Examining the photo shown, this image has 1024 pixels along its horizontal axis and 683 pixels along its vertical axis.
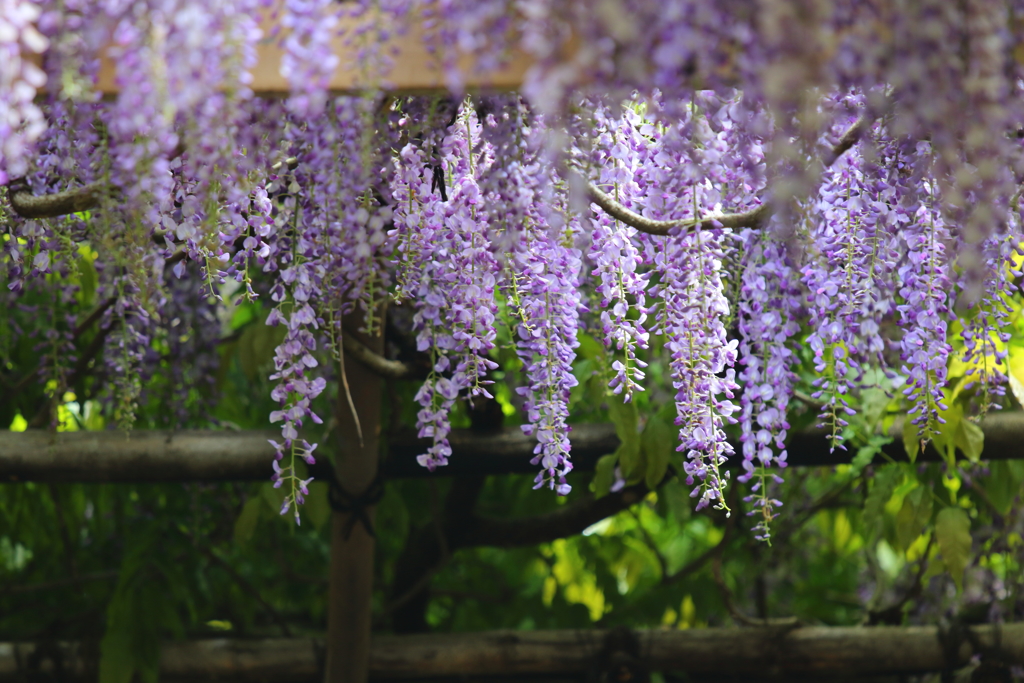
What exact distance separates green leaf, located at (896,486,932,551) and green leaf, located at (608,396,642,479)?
2.22 feet

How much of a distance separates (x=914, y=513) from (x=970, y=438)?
13.2 inches

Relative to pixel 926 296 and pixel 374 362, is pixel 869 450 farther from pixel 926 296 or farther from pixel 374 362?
pixel 374 362

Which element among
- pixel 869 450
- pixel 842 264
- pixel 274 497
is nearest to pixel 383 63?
pixel 842 264

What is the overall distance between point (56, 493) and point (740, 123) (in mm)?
2296

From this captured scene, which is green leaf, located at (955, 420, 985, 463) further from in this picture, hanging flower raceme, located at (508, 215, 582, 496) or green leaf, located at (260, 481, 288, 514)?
green leaf, located at (260, 481, 288, 514)

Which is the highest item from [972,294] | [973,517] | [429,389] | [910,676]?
[972,294]

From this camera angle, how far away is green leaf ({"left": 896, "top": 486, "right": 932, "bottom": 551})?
83.8 inches

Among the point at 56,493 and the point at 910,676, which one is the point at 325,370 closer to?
the point at 56,493

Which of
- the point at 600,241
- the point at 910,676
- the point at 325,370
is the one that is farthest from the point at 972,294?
the point at 910,676

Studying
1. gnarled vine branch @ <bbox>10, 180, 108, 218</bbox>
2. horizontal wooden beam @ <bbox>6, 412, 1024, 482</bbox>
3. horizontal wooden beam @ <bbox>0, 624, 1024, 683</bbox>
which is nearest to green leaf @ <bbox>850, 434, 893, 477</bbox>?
horizontal wooden beam @ <bbox>6, 412, 1024, 482</bbox>

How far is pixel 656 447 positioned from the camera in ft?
6.65

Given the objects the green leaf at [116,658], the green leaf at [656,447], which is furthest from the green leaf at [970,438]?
the green leaf at [116,658]

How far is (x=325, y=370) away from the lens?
8.33 ft

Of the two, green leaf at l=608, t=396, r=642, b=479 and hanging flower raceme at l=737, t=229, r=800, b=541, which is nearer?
hanging flower raceme at l=737, t=229, r=800, b=541
